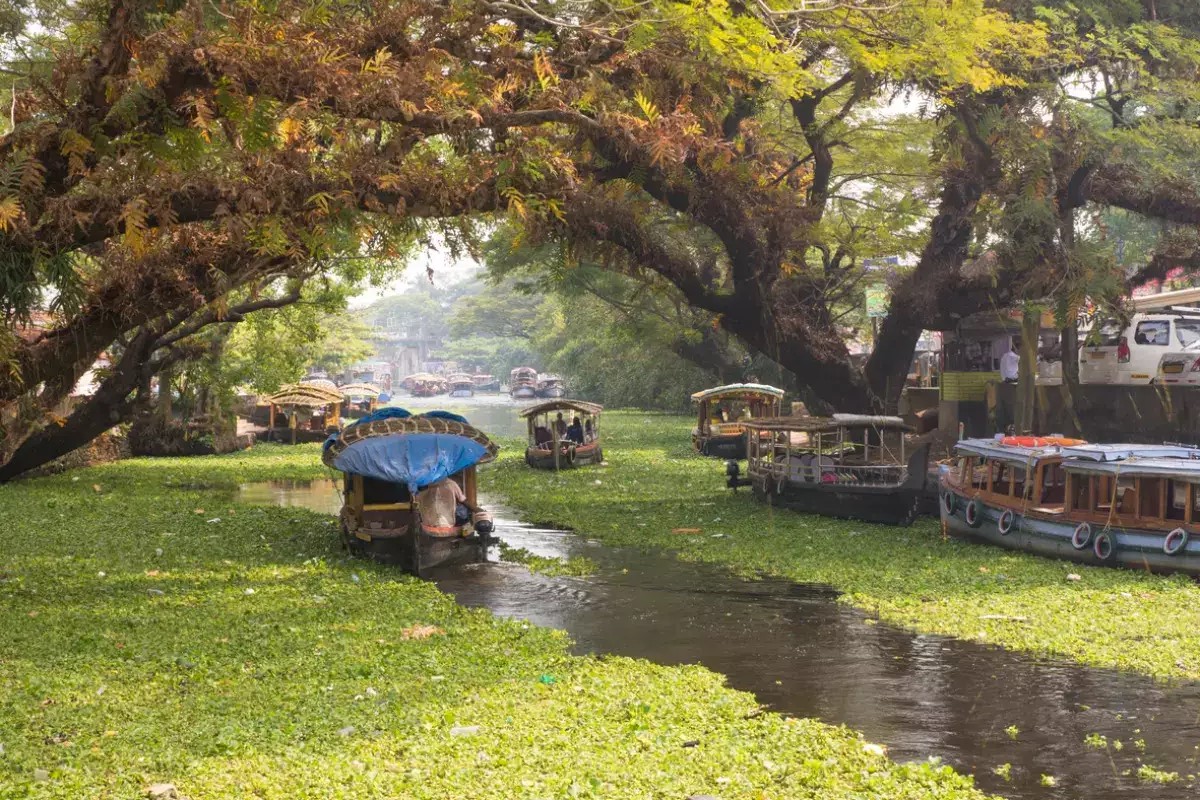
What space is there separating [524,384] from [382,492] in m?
70.8

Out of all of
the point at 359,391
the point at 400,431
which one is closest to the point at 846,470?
the point at 400,431

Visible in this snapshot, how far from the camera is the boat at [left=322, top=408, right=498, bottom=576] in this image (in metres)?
15.5

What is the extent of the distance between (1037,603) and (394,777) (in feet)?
27.5

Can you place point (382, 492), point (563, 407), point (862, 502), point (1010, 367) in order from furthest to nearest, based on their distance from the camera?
point (563, 407)
point (1010, 367)
point (862, 502)
point (382, 492)

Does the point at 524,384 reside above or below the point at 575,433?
above

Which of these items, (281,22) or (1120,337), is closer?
(281,22)

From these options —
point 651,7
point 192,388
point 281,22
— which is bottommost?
point 192,388

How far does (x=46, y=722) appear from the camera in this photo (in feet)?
26.2

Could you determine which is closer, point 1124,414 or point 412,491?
point 412,491

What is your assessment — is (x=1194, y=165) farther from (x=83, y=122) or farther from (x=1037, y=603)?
(x=83, y=122)

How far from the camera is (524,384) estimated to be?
87812 millimetres

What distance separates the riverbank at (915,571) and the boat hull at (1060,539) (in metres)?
0.16

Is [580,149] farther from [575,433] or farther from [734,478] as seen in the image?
[575,433]

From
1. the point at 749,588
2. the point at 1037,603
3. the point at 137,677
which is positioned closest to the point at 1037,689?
the point at 1037,603
